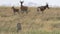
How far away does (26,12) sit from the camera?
3011 centimetres

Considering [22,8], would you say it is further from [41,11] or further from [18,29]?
[18,29]

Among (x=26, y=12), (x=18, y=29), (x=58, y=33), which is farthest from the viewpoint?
(x=26, y=12)

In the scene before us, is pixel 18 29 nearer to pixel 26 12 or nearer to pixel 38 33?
pixel 38 33

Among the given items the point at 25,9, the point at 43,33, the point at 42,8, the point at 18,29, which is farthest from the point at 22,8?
the point at 43,33

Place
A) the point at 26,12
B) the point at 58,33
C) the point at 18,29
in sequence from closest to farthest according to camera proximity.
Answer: the point at 58,33, the point at 18,29, the point at 26,12

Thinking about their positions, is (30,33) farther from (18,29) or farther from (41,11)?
(41,11)

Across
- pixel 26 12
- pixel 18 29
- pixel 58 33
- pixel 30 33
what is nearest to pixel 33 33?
pixel 30 33

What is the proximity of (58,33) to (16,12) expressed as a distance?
58.3ft

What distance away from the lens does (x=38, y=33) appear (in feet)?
42.6

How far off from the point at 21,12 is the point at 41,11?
2.56 metres

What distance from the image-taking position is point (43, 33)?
13.1 meters

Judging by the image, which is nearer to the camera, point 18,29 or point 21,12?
point 18,29

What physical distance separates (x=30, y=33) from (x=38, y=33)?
1.35ft

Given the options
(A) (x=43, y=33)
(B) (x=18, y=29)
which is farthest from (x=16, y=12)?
(A) (x=43, y=33)
